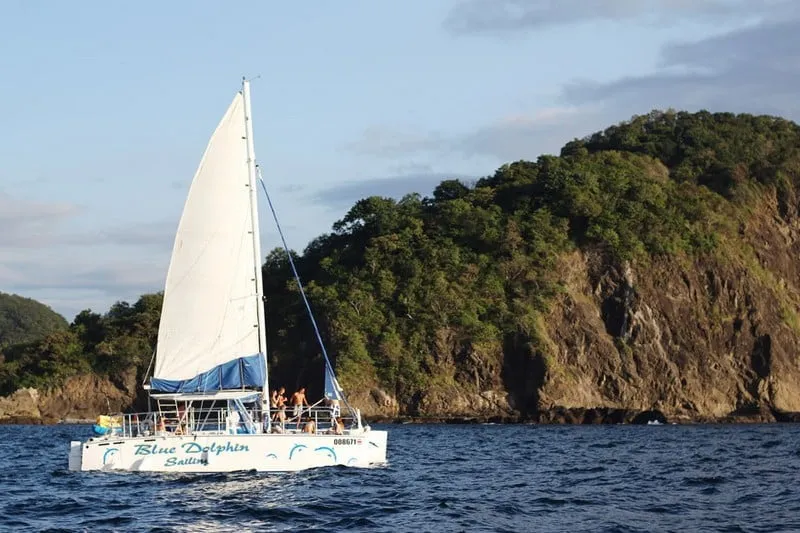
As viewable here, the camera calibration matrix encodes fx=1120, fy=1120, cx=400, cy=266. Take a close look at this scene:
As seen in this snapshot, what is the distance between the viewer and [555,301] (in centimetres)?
9906

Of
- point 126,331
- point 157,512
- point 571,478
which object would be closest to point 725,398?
point 126,331

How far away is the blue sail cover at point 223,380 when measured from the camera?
3597 cm

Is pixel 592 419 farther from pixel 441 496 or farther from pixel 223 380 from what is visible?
pixel 441 496

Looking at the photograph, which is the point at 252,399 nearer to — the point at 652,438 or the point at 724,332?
the point at 652,438

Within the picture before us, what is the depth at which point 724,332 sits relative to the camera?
10050 centimetres

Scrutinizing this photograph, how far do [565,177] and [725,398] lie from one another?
2537 cm

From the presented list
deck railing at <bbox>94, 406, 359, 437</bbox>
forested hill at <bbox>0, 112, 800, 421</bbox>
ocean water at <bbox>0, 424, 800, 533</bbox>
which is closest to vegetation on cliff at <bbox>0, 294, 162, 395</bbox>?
forested hill at <bbox>0, 112, 800, 421</bbox>

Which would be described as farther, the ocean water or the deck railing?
the deck railing

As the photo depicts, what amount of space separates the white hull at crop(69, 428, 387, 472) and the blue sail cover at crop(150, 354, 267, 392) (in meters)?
1.90

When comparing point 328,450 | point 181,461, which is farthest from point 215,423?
point 328,450

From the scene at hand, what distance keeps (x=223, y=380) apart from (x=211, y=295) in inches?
109

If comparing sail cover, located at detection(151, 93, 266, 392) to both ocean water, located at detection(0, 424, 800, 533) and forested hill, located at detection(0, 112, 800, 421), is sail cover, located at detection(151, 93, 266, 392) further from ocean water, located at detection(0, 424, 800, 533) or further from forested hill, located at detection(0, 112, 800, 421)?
forested hill, located at detection(0, 112, 800, 421)

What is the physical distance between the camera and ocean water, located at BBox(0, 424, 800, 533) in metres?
25.6

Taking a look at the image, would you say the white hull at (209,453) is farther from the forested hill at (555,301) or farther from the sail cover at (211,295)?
the forested hill at (555,301)
